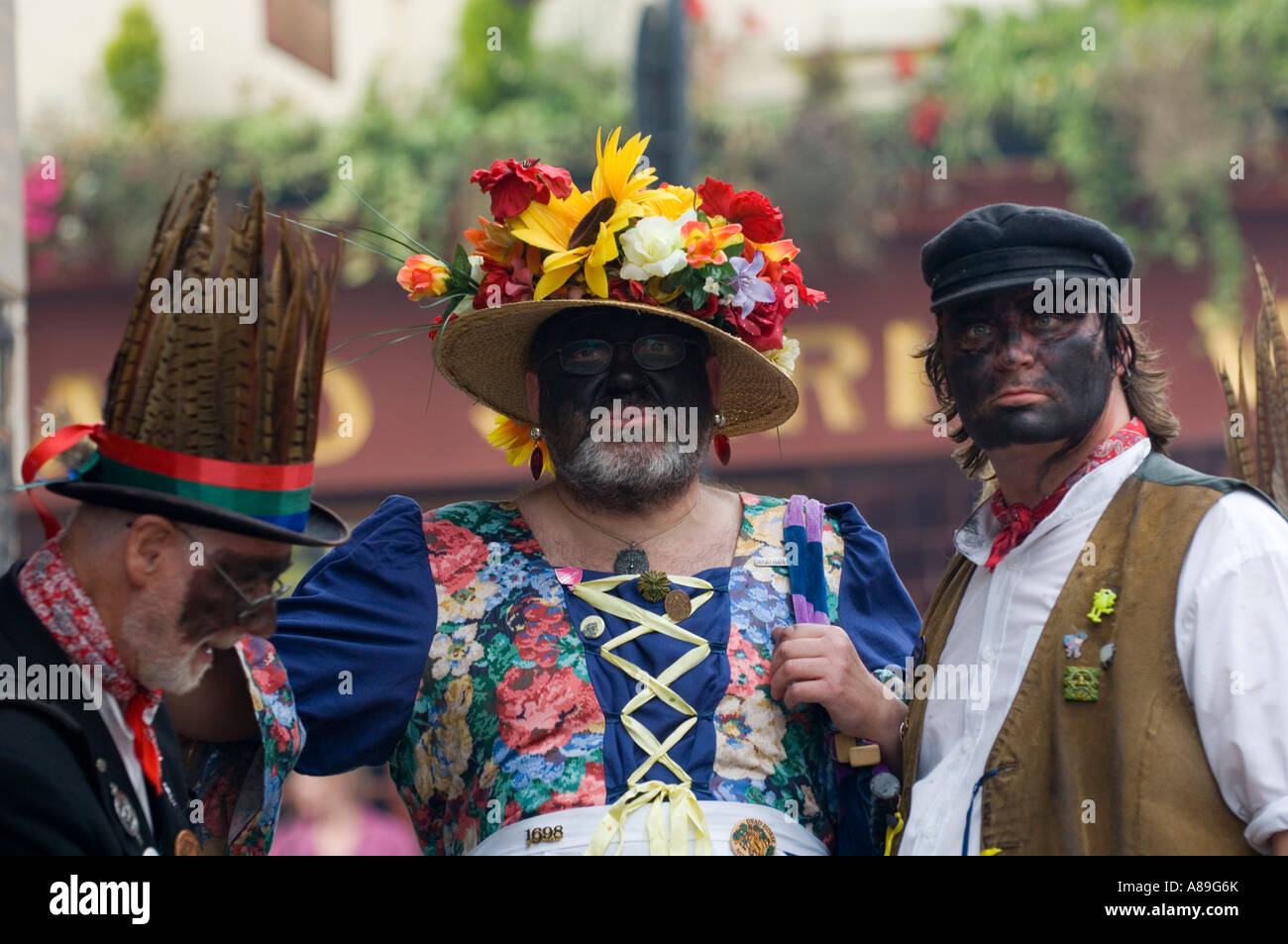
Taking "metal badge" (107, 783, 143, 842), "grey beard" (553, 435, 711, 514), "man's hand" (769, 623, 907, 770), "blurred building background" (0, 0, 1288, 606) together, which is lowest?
"metal badge" (107, 783, 143, 842)

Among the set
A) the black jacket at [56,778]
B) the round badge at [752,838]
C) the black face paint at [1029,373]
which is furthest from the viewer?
the round badge at [752,838]

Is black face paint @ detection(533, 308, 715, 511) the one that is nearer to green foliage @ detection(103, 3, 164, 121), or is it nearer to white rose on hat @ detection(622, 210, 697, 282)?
white rose on hat @ detection(622, 210, 697, 282)

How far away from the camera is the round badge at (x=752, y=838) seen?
3.29 meters

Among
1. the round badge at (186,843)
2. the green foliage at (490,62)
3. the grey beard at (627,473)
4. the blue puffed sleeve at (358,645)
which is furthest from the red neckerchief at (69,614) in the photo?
the green foliage at (490,62)

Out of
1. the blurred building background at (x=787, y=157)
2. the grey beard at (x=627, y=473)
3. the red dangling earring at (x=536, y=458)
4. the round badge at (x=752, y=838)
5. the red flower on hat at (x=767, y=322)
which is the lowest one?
the round badge at (x=752, y=838)

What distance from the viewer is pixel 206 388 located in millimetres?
2564

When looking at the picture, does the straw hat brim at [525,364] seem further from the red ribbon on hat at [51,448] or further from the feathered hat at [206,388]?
the red ribbon on hat at [51,448]

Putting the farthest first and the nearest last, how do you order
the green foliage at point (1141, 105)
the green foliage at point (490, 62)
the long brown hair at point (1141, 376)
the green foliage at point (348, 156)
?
1. the green foliage at point (490, 62)
2. the green foliage at point (348, 156)
3. the green foliage at point (1141, 105)
4. the long brown hair at point (1141, 376)

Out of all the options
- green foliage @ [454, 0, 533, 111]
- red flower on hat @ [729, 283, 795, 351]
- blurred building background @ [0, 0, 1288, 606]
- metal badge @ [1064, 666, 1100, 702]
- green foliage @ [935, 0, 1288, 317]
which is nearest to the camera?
metal badge @ [1064, 666, 1100, 702]

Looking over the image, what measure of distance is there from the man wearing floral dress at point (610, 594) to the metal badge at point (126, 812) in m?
0.80

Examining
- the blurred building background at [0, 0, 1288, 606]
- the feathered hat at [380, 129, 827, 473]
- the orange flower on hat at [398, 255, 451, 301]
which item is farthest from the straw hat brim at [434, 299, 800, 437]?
the blurred building background at [0, 0, 1288, 606]

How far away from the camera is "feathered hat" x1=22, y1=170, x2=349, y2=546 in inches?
99.7

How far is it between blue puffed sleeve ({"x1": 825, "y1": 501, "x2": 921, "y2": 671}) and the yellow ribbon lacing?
13.1 inches

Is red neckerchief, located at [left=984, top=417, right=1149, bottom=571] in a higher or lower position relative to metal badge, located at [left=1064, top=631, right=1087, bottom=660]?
higher
